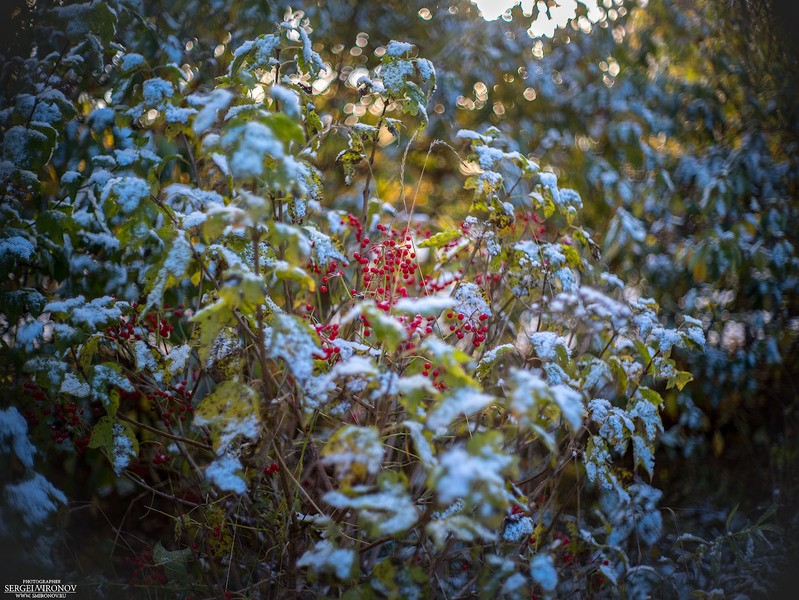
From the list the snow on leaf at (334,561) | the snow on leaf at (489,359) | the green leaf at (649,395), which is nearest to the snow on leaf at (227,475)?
the snow on leaf at (334,561)

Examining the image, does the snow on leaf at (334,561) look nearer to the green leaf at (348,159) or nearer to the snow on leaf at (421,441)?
the snow on leaf at (421,441)

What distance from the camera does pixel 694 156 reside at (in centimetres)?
250

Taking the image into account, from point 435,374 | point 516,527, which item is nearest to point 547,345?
point 435,374

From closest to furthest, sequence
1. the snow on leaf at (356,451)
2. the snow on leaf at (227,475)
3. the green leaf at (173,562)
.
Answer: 1. the snow on leaf at (356,451)
2. the snow on leaf at (227,475)
3. the green leaf at (173,562)

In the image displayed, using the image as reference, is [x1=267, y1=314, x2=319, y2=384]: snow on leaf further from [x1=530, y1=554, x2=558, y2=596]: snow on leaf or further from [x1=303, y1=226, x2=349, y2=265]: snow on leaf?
[x1=530, y1=554, x2=558, y2=596]: snow on leaf

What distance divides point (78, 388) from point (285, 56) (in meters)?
1.37

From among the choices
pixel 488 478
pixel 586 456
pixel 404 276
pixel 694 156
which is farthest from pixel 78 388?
pixel 694 156

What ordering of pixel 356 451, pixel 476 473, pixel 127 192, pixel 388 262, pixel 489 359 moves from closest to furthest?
pixel 476 473, pixel 356 451, pixel 127 192, pixel 489 359, pixel 388 262

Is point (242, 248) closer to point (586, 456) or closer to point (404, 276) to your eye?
point (404, 276)

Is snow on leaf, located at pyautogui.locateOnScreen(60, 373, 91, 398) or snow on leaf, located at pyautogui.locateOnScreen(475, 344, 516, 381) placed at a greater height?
snow on leaf, located at pyautogui.locateOnScreen(475, 344, 516, 381)

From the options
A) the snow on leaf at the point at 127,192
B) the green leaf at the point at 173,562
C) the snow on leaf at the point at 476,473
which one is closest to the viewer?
the snow on leaf at the point at 476,473

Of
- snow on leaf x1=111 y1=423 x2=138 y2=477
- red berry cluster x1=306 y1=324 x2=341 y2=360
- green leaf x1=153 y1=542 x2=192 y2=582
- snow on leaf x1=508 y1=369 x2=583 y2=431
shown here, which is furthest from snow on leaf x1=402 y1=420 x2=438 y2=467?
green leaf x1=153 y1=542 x2=192 y2=582

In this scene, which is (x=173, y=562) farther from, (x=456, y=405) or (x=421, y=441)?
(x=456, y=405)

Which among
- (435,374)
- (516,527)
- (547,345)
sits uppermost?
(547,345)
